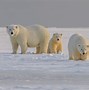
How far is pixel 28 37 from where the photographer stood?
13.2 meters

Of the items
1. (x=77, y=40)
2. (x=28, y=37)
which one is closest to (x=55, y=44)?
(x=28, y=37)

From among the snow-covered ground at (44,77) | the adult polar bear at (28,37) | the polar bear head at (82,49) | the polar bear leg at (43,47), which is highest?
the adult polar bear at (28,37)

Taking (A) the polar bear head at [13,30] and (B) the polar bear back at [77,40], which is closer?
(B) the polar bear back at [77,40]

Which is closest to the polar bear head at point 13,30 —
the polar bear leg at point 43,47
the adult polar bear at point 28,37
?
the adult polar bear at point 28,37

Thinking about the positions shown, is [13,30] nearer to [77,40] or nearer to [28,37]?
[28,37]

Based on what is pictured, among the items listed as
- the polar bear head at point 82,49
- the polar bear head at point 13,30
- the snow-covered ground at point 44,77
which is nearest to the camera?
the snow-covered ground at point 44,77

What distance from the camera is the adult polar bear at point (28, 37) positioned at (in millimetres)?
Answer: 12836

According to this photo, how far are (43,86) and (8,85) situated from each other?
1.66 ft

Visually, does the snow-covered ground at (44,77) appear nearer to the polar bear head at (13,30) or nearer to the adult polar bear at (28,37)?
the polar bear head at (13,30)

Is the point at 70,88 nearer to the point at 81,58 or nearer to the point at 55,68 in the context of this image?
the point at 55,68

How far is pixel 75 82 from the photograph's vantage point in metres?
5.98

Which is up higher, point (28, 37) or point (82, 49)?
Answer: point (28, 37)

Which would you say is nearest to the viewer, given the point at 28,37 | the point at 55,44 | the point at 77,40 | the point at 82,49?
the point at 82,49

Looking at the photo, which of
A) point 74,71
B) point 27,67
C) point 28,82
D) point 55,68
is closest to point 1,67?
point 27,67
